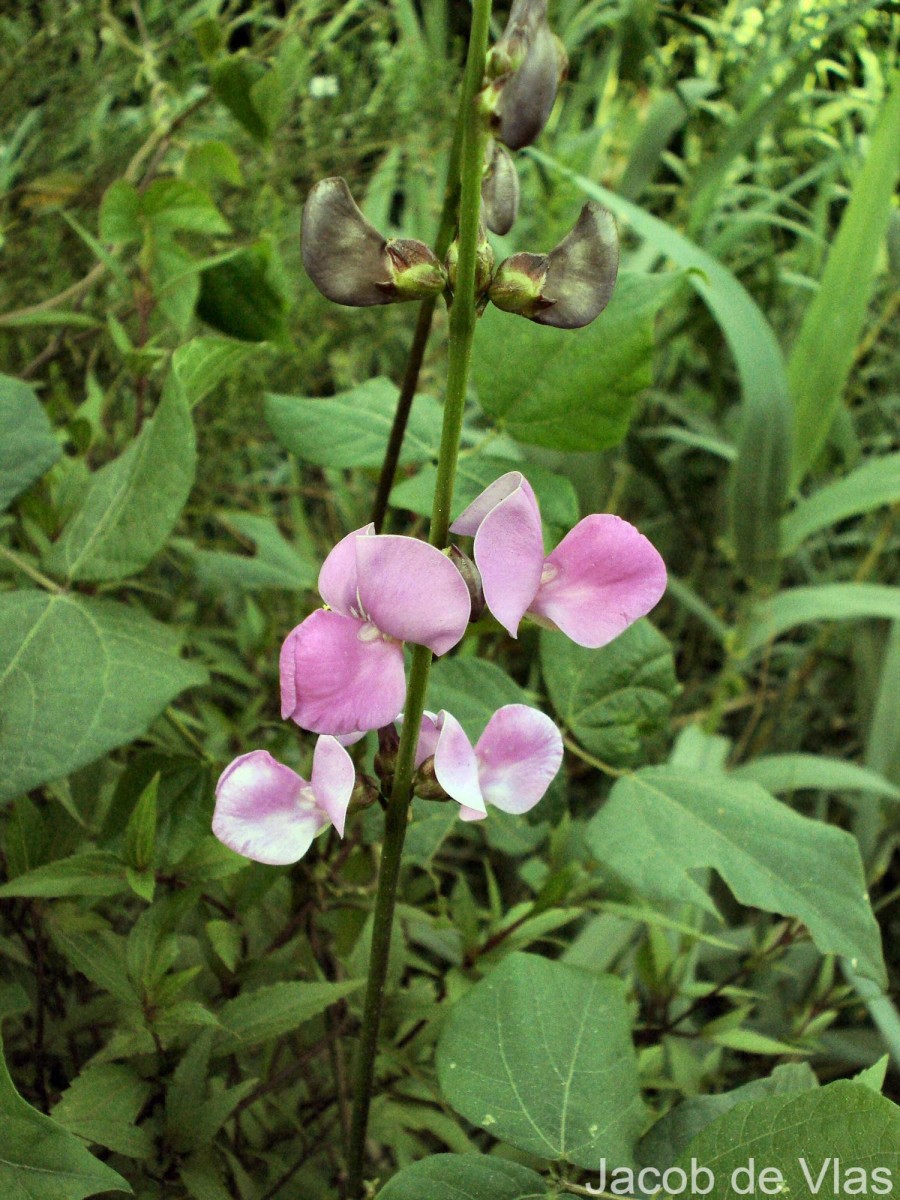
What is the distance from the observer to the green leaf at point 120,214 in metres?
0.84

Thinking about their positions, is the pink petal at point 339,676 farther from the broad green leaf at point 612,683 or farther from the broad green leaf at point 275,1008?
the broad green leaf at point 612,683

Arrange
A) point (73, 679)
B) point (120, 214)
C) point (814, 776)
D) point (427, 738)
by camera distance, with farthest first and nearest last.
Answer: point (814, 776) < point (120, 214) < point (73, 679) < point (427, 738)

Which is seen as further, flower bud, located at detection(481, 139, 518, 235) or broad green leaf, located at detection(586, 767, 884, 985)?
broad green leaf, located at detection(586, 767, 884, 985)

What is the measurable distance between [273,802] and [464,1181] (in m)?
0.19

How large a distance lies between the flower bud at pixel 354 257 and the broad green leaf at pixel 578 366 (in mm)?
272

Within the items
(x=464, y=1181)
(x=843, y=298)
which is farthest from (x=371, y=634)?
(x=843, y=298)

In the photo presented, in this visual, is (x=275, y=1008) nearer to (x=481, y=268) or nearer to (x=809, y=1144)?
(x=809, y=1144)

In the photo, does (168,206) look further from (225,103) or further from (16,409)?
(16,409)

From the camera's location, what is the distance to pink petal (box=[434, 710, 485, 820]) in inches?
16.2

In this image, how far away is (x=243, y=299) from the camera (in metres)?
0.86

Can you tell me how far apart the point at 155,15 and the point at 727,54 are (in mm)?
857

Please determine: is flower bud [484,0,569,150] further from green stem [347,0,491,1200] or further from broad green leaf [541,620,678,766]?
broad green leaf [541,620,678,766]

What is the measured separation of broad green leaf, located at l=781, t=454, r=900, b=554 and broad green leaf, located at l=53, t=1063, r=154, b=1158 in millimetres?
957

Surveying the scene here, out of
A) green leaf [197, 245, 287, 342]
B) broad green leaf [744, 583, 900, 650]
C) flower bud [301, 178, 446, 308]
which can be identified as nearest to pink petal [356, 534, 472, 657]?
flower bud [301, 178, 446, 308]
